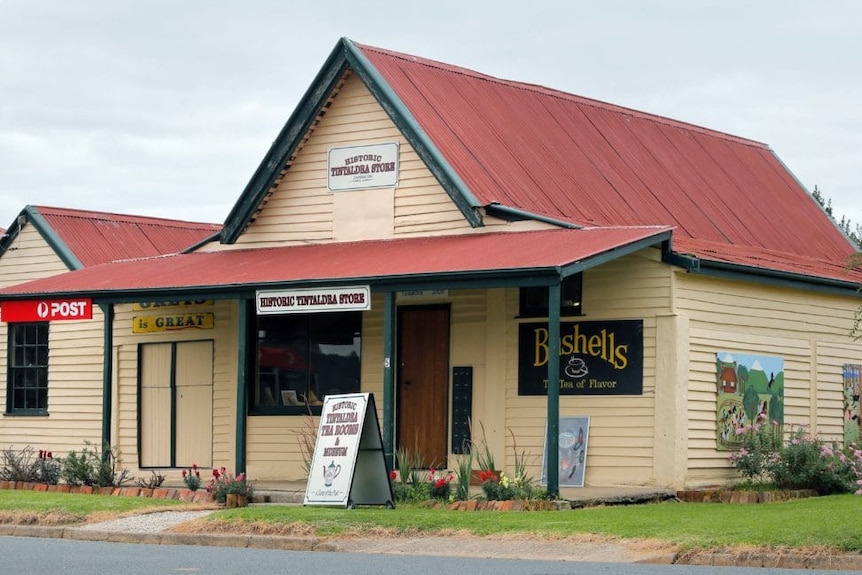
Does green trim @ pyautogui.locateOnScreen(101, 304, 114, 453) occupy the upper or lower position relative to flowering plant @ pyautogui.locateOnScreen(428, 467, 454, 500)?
upper

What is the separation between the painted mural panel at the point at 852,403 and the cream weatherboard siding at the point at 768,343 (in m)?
0.17

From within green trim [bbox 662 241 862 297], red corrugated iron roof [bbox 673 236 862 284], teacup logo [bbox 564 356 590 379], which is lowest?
teacup logo [bbox 564 356 590 379]

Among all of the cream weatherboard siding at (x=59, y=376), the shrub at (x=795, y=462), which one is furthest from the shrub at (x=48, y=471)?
the shrub at (x=795, y=462)

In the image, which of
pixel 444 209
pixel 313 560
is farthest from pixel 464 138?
pixel 313 560

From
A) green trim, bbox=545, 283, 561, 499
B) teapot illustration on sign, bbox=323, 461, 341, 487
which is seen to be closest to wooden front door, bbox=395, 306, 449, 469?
teapot illustration on sign, bbox=323, 461, 341, 487

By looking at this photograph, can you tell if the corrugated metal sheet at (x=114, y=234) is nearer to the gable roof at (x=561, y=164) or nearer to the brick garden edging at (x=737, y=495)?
the gable roof at (x=561, y=164)

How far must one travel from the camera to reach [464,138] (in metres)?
23.4

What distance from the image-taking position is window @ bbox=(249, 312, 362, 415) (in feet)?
80.9

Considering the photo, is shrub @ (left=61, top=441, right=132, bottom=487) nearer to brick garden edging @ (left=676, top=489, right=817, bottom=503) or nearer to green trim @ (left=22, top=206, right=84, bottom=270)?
green trim @ (left=22, top=206, right=84, bottom=270)

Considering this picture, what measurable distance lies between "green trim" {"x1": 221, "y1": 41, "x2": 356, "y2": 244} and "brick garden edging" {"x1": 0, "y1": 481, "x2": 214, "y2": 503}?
189 inches

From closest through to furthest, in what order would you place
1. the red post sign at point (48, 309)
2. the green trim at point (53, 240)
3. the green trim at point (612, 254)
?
the green trim at point (612, 254) → the red post sign at point (48, 309) → the green trim at point (53, 240)

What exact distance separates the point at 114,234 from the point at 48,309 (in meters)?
6.55

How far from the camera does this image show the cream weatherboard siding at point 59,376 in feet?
94.1

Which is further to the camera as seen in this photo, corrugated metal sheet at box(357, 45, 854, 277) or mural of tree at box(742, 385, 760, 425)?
corrugated metal sheet at box(357, 45, 854, 277)
